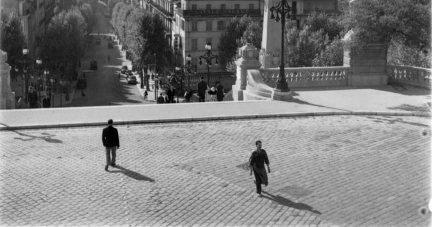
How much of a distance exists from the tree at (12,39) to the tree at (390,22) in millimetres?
52197

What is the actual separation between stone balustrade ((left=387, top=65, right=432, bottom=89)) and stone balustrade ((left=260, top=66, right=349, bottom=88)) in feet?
6.82

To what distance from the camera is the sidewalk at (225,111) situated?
25.4 meters

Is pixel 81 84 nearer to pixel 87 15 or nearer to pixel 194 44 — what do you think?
pixel 194 44

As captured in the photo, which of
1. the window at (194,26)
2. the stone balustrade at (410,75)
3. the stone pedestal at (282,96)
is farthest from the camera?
the window at (194,26)

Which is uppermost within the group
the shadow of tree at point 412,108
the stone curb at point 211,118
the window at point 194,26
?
the window at point 194,26

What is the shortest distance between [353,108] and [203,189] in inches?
440

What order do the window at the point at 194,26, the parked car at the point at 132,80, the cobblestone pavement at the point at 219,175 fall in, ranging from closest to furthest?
the cobblestone pavement at the point at 219,175
the window at the point at 194,26
the parked car at the point at 132,80

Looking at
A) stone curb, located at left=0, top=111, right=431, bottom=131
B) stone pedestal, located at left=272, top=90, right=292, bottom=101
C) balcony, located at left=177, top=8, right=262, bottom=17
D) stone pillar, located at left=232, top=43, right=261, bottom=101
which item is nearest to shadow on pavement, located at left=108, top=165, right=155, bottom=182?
stone curb, located at left=0, top=111, right=431, bottom=131

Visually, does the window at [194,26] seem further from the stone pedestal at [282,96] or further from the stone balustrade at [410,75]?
the stone pedestal at [282,96]

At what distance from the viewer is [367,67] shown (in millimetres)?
32688

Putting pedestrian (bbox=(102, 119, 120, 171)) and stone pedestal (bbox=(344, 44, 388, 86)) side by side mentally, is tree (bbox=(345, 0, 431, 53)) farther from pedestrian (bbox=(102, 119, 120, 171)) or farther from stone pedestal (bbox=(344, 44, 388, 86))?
pedestrian (bbox=(102, 119, 120, 171))

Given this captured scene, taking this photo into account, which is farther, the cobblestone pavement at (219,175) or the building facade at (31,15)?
the building facade at (31,15)

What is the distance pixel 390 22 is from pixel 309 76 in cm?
467

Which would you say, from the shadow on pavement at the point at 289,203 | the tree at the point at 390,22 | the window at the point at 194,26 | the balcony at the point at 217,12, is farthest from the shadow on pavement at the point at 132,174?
the window at the point at 194,26
